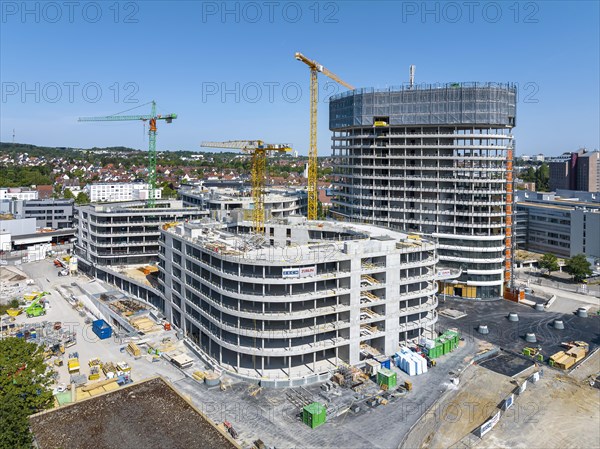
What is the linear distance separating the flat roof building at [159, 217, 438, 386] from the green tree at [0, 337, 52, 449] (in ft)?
61.2

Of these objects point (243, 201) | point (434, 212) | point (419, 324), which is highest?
point (243, 201)

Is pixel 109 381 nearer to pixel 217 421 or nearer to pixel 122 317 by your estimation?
pixel 217 421

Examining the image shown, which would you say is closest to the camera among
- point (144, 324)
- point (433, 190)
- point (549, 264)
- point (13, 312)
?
point (144, 324)

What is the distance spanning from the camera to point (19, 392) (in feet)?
140

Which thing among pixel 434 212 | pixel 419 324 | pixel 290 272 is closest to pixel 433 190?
pixel 434 212

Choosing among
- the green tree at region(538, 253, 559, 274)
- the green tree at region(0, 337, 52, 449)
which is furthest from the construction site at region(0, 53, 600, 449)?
the green tree at region(538, 253, 559, 274)

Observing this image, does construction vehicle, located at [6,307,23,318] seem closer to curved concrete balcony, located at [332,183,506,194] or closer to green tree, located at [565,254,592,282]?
curved concrete balcony, located at [332,183,506,194]

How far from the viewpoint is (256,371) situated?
5516 cm

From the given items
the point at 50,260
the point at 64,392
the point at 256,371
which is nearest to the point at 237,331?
the point at 256,371

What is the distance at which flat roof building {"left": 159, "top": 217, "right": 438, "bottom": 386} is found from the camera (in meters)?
54.1

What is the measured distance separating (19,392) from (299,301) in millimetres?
28838

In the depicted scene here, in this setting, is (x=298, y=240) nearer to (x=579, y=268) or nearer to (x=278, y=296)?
(x=278, y=296)

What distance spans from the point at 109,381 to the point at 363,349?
30.5m

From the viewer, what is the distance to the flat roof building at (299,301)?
2128 inches
